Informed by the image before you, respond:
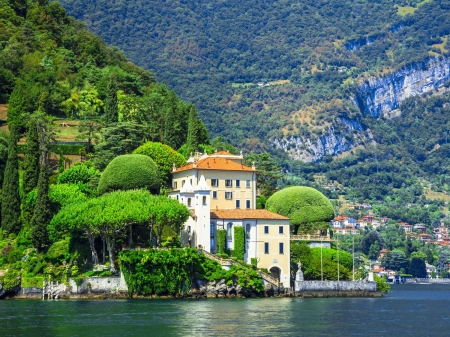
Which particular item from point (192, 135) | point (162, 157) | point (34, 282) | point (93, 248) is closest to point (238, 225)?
point (93, 248)

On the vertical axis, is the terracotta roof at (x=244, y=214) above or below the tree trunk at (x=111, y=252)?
above

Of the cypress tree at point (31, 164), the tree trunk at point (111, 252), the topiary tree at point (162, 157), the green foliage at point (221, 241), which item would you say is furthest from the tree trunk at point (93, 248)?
the topiary tree at point (162, 157)

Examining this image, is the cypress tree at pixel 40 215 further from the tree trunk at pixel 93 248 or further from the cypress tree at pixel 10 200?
the cypress tree at pixel 10 200

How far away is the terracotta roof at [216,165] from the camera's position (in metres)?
106

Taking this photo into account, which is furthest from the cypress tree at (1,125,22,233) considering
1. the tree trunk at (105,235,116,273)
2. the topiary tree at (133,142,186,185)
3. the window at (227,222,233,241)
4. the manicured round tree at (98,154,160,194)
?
the window at (227,222,233,241)

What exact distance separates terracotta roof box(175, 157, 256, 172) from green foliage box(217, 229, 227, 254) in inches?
329

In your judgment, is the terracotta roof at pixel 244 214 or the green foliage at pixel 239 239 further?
the terracotta roof at pixel 244 214

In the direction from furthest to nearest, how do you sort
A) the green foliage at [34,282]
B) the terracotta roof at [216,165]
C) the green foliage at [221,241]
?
the terracotta roof at [216,165]
the green foliage at [221,241]
the green foliage at [34,282]

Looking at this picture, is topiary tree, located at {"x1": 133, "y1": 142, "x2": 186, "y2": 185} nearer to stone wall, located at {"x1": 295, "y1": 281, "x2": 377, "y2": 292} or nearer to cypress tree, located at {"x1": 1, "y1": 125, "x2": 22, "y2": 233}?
cypress tree, located at {"x1": 1, "y1": 125, "x2": 22, "y2": 233}

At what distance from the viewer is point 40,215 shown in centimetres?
9400

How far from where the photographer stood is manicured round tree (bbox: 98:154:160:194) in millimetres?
101938

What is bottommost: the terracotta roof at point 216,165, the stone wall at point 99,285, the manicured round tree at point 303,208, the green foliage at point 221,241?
the stone wall at point 99,285

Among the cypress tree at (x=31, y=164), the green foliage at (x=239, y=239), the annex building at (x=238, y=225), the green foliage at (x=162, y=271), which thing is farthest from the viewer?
the cypress tree at (x=31, y=164)

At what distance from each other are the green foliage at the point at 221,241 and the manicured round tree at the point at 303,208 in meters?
13.4
